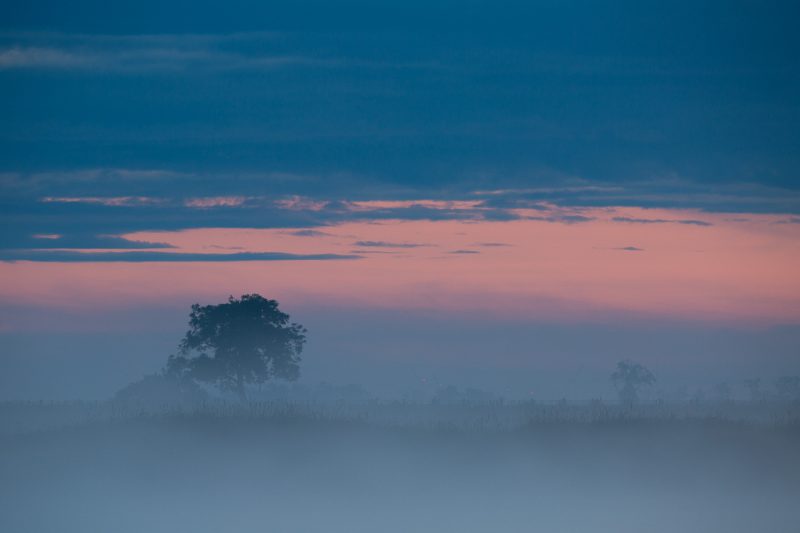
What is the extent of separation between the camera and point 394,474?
40250 mm

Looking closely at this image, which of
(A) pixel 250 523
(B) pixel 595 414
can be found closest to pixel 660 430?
(B) pixel 595 414

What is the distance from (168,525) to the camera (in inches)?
1378

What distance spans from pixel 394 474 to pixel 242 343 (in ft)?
116

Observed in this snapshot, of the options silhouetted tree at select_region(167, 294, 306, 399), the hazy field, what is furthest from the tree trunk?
the hazy field

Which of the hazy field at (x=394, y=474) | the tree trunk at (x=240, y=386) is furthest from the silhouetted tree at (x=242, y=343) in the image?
the hazy field at (x=394, y=474)

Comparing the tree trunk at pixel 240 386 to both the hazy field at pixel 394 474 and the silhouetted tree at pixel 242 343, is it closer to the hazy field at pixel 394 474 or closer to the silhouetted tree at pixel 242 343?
the silhouetted tree at pixel 242 343

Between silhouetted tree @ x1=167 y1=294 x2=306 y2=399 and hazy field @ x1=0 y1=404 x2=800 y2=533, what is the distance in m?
→ 28.1

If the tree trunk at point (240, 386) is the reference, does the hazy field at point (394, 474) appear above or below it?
below

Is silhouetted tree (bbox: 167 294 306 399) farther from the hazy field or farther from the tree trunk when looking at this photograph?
the hazy field

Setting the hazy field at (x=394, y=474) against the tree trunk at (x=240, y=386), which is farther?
→ the tree trunk at (x=240, y=386)

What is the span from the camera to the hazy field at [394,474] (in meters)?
35.8

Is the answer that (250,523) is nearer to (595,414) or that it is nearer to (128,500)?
(128,500)

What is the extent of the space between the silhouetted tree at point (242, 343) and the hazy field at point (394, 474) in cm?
2814

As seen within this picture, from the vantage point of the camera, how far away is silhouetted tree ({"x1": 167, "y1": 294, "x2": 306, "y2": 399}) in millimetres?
74125
